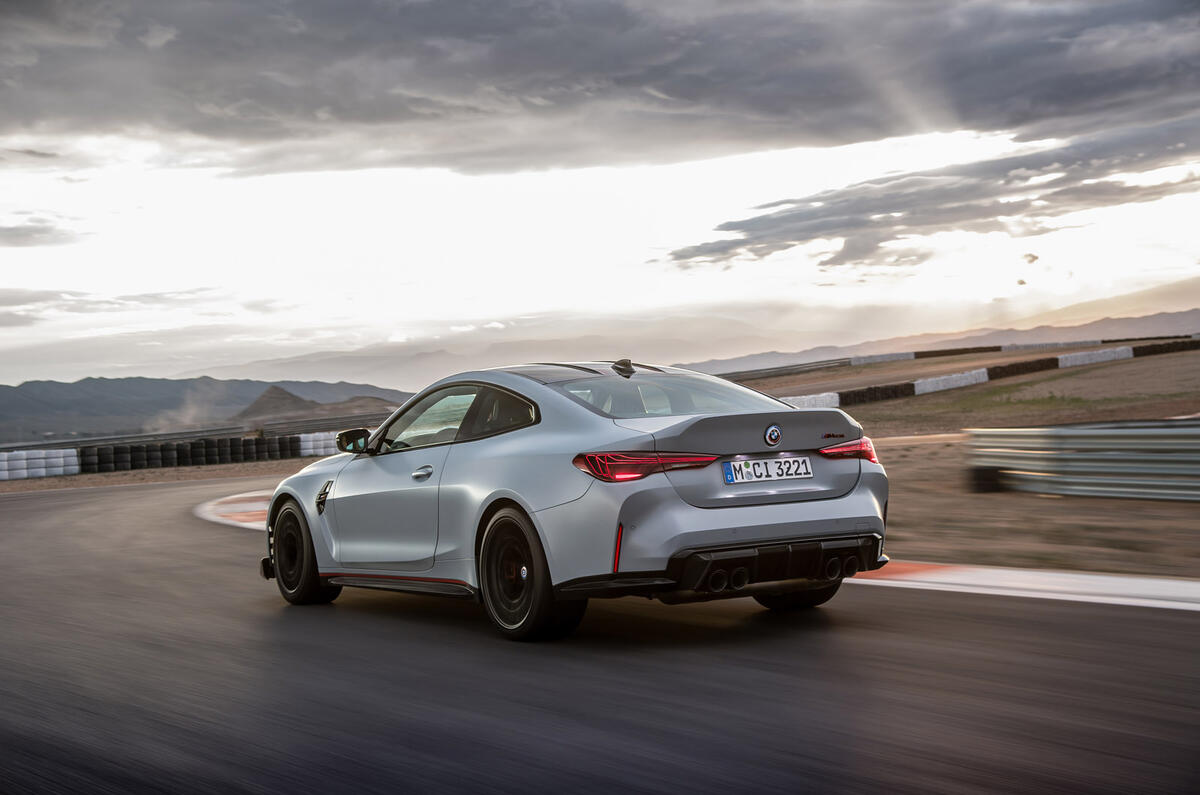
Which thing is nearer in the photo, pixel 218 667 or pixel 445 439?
pixel 218 667

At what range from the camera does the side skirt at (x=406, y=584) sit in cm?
662

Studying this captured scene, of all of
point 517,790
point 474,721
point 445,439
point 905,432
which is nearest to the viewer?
point 517,790

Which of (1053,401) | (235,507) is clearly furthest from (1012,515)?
(1053,401)

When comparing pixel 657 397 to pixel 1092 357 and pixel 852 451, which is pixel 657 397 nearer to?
pixel 852 451

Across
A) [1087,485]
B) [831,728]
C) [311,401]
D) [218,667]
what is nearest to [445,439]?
[218,667]

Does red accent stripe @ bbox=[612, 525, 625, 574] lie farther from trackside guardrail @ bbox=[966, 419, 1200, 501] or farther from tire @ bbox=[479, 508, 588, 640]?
trackside guardrail @ bbox=[966, 419, 1200, 501]

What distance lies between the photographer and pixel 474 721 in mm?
4863

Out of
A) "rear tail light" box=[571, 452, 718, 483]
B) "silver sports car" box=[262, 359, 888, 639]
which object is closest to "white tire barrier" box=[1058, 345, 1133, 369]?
"silver sports car" box=[262, 359, 888, 639]

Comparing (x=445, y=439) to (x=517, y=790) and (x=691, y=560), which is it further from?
(x=517, y=790)

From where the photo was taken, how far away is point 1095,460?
1191cm

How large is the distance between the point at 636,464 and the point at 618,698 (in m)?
1.11

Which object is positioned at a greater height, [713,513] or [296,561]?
[713,513]

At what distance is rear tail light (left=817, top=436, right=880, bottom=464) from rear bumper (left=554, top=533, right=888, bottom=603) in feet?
1.34

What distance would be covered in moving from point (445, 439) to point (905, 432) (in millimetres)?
26404
